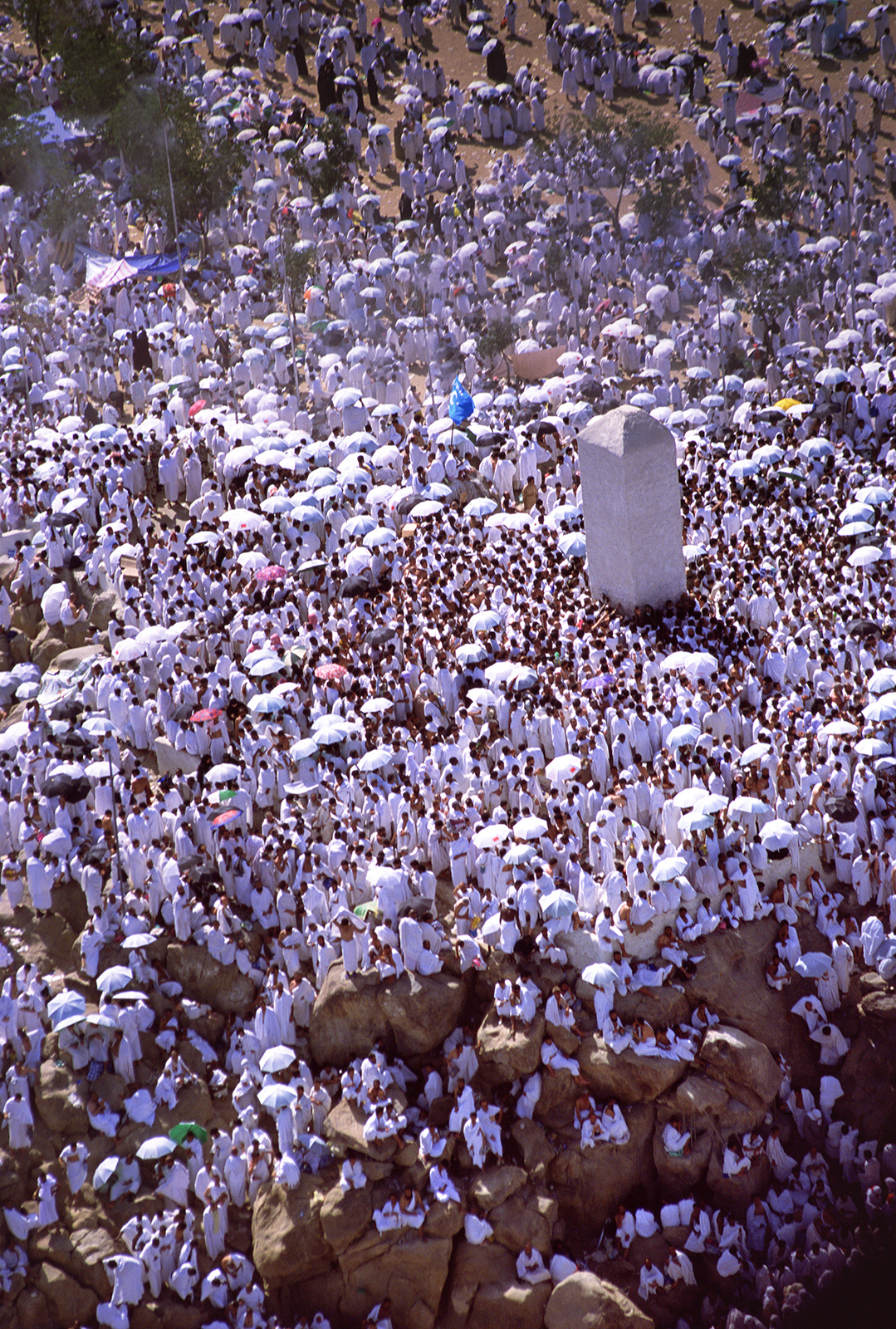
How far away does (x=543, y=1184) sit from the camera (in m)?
10.7

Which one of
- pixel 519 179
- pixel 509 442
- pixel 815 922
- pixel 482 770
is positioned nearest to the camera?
pixel 815 922

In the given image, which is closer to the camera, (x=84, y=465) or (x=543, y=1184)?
(x=543, y=1184)

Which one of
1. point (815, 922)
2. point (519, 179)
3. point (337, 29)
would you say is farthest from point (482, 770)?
point (337, 29)

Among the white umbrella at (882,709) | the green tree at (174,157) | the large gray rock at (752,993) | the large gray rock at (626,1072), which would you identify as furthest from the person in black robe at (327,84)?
the large gray rock at (626,1072)

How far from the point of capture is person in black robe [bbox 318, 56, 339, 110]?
29000 mm

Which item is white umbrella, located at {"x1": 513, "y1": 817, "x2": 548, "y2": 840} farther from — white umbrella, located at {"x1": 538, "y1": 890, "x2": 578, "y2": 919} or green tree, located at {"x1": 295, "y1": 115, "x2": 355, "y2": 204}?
green tree, located at {"x1": 295, "y1": 115, "x2": 355, "y2": 204}

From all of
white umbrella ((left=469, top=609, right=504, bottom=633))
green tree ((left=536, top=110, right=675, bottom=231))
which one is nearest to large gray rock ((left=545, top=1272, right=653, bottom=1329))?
white umbrella ((left=469, top=609, right=504, bottom=633))

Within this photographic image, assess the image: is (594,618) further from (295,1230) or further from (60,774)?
(295,1230)

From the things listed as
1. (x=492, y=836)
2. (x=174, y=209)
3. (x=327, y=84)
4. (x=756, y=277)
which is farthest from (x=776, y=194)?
(x=492, y=836)

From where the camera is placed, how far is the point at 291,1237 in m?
10.5

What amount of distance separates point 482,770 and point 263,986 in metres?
2.78

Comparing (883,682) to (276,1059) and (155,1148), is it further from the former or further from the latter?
(155,1148)

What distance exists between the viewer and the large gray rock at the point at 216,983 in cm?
1204

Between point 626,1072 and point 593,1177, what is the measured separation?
2.81 feet
